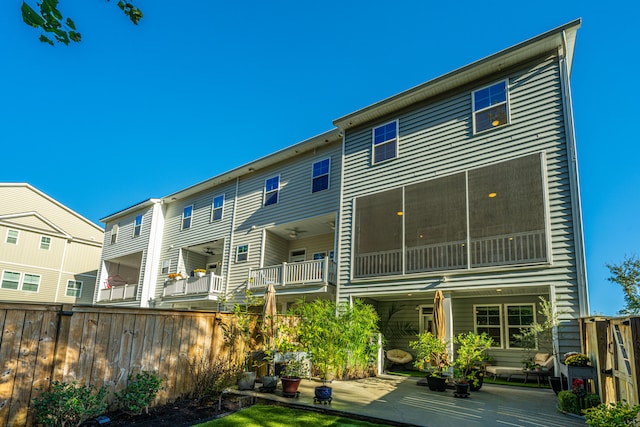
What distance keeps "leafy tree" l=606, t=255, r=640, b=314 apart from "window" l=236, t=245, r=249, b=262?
18883mm

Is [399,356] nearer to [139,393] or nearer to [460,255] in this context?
[460,255]

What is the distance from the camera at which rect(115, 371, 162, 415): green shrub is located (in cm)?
650

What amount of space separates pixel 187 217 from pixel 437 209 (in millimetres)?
13805

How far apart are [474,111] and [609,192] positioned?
4414 centimetres

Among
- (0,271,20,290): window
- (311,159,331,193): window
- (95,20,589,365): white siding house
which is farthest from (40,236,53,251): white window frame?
(311,159,331,193): window

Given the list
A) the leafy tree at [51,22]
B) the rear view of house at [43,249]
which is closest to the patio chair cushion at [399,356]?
the leafy tree at [51,22]

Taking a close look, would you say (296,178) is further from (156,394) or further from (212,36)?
(156,394)

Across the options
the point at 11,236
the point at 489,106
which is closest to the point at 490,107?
the point at 489,106

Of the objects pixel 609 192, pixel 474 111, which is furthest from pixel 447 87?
pixel 609 192

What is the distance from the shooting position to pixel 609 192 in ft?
148

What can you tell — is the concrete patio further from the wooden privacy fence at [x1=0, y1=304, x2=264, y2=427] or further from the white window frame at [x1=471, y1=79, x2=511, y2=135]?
the white window frame at [x1=471, y1=79, x2=511, y2=135]

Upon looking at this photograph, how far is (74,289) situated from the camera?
27.9 meters

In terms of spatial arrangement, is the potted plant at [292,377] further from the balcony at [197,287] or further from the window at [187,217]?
the window at [187,217]

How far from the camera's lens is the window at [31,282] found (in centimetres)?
2531
